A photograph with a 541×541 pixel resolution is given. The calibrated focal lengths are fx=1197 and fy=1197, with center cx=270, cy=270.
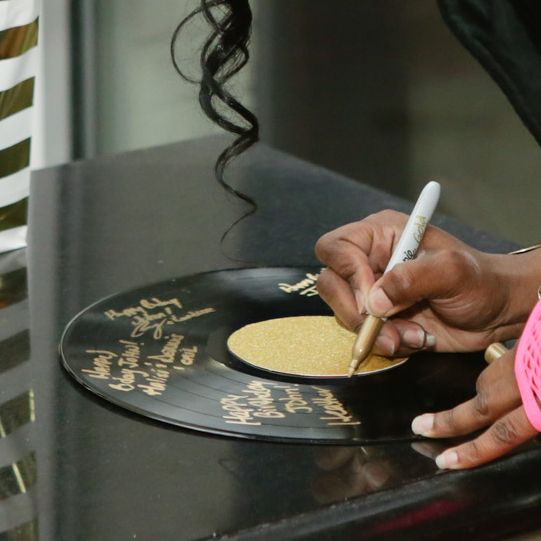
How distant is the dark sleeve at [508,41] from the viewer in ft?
3.26

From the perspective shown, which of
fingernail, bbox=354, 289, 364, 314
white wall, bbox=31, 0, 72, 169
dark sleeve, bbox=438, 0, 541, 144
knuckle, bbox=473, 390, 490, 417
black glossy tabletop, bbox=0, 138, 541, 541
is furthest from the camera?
white wall, bbox=31, 0, 72, 169

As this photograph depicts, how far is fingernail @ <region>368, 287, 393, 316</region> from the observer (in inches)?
40.9

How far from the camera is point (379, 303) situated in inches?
40.9

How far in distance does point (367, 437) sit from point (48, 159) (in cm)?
215

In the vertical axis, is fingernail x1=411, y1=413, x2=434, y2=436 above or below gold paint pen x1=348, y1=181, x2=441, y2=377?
below

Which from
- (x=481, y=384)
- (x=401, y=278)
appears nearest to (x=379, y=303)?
(x=401, y=278)

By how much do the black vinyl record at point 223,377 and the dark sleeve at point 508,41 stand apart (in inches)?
9.3

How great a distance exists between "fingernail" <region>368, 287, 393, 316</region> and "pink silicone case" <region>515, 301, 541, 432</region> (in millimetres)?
168

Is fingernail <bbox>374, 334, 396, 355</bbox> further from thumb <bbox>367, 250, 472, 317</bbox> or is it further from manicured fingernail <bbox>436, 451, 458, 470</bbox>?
manicured fingernail <bbox>436, 451, 458, 470</bbox>

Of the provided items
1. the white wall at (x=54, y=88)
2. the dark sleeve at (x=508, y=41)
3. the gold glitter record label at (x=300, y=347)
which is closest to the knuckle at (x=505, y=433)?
the gold glitter record label at (x=300, y=347)

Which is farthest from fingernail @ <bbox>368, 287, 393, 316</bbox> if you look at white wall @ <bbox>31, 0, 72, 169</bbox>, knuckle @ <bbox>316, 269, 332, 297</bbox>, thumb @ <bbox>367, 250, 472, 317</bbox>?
white wall @ <bbox>31, 0, 72, 169</bbox>

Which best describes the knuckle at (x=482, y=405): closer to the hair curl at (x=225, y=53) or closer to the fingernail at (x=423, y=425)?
the fingernail at (x=423, y=425)

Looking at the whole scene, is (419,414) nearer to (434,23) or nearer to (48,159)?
(434,23)

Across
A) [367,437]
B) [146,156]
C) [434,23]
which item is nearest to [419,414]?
[367,437]
